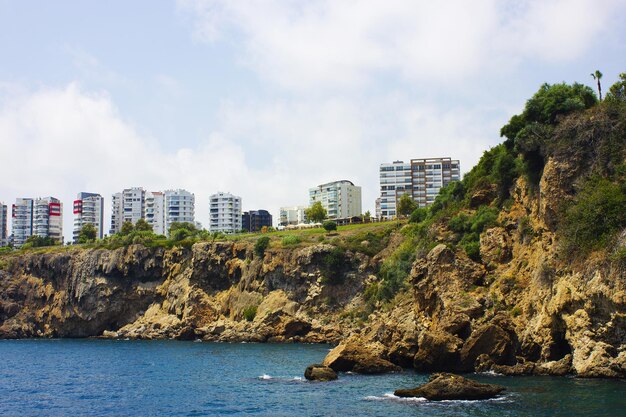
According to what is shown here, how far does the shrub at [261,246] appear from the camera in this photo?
108 meters

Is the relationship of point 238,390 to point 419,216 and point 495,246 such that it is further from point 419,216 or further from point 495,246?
point 419,216

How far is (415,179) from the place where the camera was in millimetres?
192875

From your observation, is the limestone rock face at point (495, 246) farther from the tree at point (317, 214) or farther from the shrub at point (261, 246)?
the tree at point (317, 214)

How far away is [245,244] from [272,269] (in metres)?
10.5

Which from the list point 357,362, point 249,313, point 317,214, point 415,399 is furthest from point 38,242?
point 415,399

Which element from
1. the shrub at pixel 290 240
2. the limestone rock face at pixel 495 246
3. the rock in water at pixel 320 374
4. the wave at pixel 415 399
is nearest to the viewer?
the wave at pixel 415 399

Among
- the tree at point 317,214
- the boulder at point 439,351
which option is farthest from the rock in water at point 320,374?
the tree at point 317,214

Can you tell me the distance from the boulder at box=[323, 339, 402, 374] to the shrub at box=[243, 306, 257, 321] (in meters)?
45.8

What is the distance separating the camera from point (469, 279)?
59.8 metres

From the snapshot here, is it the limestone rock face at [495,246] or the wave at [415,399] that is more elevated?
the limestone rock face at [495,246]

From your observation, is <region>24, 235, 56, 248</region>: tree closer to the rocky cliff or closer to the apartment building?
the rocky cliff

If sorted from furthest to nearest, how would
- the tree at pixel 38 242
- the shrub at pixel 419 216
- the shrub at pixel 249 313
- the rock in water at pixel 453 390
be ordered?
the tree at pixel 38 242 → the shrub at pixel 419 216 → the shrub at pixel 249 313 → the rock in water at pixel 453 390

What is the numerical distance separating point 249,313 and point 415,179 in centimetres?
10478

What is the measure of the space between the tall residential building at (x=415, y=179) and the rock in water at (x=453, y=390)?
14787 cm
